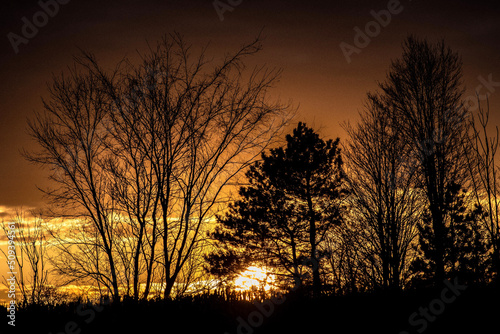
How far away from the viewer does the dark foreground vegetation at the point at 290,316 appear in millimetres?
5336

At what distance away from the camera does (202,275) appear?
2111 centimetres

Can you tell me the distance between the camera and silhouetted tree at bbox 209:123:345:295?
2088cm

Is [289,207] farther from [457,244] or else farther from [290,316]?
[290,316]

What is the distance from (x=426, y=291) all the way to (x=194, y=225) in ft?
19.3

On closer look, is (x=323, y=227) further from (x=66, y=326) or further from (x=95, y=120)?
(x=66, y=326)

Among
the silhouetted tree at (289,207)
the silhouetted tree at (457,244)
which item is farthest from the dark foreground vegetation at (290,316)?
the silhouetted tree at (289,207)

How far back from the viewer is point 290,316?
217 inches

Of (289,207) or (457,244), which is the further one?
(289,207)

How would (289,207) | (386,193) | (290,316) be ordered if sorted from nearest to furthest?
(290,316) → (386,193) → (289,207)

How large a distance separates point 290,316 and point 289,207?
1566 cm

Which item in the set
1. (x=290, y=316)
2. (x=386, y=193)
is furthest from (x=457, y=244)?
(x=290, y=316)

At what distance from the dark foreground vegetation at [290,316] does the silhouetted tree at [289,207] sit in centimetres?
1456

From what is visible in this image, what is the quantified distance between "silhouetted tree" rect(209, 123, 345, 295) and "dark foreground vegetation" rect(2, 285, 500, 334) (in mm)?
14560

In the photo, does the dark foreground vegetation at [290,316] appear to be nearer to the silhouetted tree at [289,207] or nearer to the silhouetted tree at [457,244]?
the silhouetted tree at [457,244]
